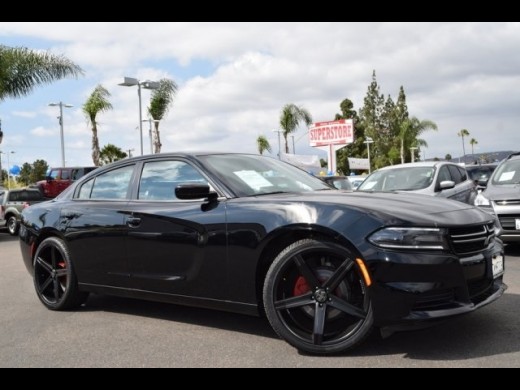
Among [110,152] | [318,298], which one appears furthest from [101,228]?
[110,152]

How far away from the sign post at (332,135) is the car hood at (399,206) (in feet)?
90.9

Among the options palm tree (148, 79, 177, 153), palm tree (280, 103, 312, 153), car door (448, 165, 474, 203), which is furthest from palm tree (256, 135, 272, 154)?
car door (448, 165, 474, 203)

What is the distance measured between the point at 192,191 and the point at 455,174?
29.2 ft

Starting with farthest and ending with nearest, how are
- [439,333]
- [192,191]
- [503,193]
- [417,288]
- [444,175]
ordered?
[444,175] → [503,193] → [192,191] → [439,333] → [417,288]

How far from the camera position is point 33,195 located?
18.6 m

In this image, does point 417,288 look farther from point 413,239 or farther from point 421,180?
point 421,180

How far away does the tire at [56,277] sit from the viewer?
17.9 ft

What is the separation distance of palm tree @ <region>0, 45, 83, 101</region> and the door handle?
1998 centimetres

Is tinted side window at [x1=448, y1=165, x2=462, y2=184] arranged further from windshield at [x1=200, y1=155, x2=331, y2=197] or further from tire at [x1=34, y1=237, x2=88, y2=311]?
tire at [x1=34, y1=237, x2=88, y2=311]

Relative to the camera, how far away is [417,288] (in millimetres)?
3525

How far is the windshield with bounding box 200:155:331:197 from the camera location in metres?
4.54
